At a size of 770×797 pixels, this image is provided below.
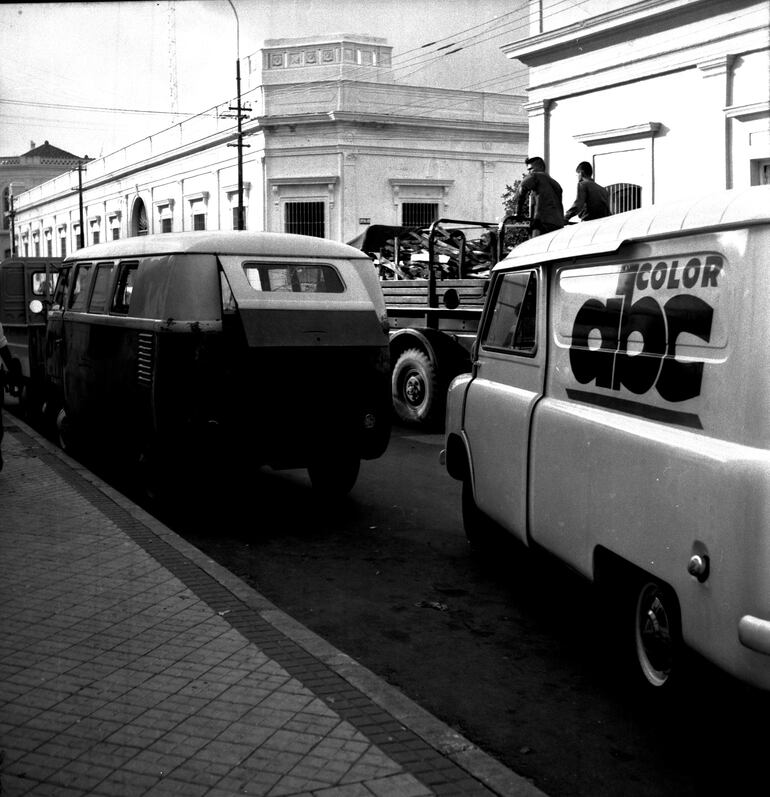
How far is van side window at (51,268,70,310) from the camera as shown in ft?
38.1

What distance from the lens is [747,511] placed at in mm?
3840

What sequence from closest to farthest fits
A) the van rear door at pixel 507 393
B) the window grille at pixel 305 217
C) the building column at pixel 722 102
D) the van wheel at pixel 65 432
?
the van rear door at pixel 507 393, the van wheel at pixel 65 432, the building column at pixel 722 102, the window grille at pixel 305 217

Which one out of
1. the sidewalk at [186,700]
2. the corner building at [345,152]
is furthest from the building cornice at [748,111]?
the corner building at [345,152]

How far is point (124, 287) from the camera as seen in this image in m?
9.63

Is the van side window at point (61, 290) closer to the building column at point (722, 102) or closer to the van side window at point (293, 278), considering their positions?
the van side window at point (293, 278)

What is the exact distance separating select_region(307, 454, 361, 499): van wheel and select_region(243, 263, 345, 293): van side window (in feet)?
4.76

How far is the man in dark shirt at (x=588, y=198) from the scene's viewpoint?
12461 millimetres

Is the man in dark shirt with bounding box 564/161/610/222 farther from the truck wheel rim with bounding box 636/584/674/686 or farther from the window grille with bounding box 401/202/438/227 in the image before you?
the window grille with bounding box 401/202/438/227

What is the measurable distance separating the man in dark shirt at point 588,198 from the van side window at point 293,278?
4.51 m

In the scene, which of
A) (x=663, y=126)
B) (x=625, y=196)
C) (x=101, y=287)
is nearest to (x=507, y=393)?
(x=101, y=287)

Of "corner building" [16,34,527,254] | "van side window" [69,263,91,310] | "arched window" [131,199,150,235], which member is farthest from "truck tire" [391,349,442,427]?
"arched window" [131,199,150,235]

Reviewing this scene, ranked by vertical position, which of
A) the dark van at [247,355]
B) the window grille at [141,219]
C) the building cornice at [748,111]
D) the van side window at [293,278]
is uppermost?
the window grille at [141,219]

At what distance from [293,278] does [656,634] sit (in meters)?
4.90

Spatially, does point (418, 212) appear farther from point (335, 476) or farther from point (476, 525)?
point (476, 525)
